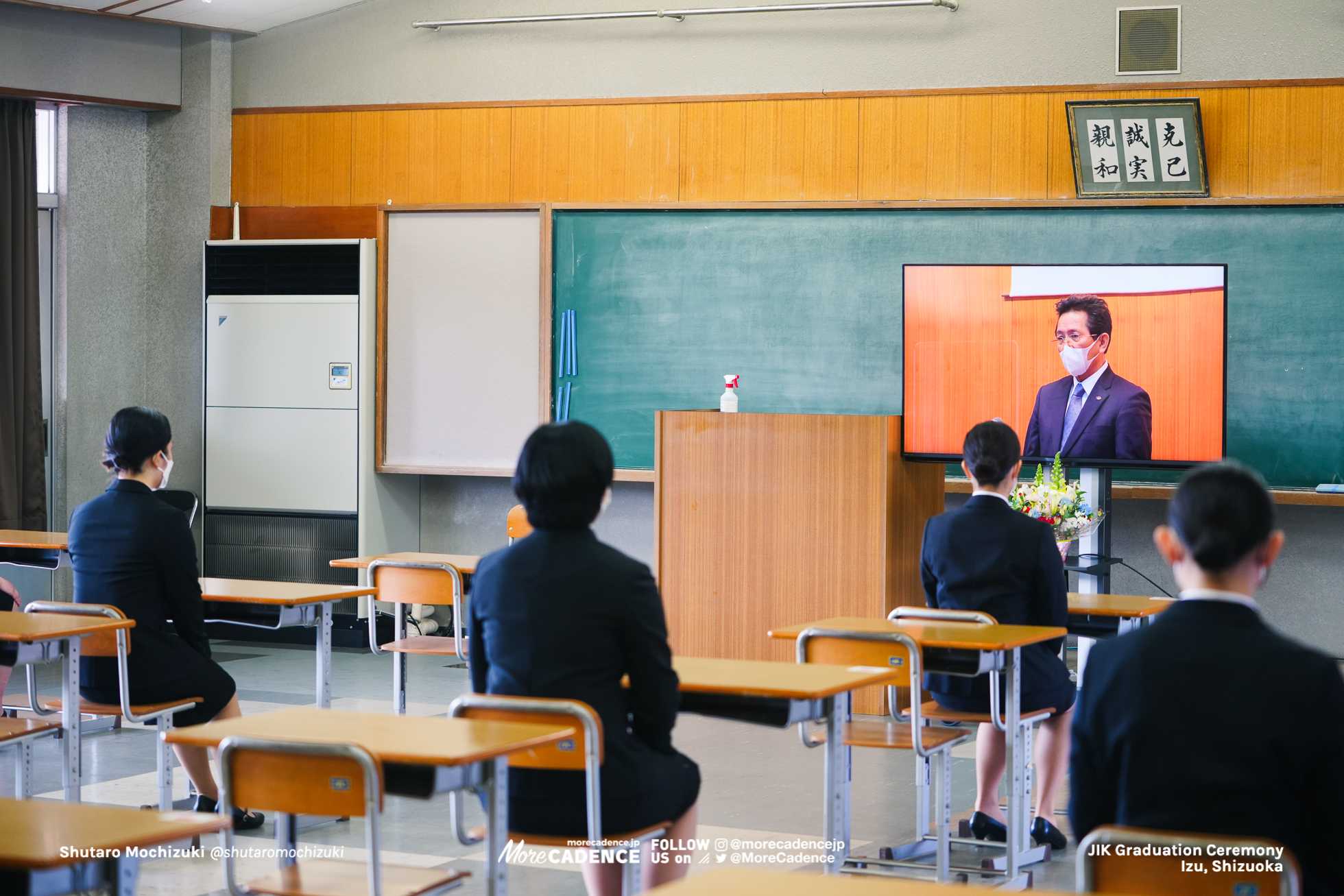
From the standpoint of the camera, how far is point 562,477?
9.41 feet

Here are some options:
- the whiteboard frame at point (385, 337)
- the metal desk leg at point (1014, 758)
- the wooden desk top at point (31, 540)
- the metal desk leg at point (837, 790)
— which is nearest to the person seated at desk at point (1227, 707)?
the metal desk leg at point (837, 790)

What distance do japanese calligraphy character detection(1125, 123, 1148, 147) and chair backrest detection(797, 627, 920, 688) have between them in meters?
4.19

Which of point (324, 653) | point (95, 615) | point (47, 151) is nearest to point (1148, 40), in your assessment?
point (324, 653)

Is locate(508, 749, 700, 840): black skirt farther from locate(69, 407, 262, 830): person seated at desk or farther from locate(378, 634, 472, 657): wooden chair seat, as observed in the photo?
locate(378, 634, 472, 657): wooden chair seat

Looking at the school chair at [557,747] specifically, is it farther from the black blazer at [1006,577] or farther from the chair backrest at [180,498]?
the chair backrest at [180,498]

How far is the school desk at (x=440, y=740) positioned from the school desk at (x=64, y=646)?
134 cm

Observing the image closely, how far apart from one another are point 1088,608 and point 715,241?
143 inches

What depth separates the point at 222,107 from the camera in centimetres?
884

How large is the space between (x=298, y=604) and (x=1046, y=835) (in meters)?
2.44

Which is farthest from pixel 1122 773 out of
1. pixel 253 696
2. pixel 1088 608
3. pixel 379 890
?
pixel 253 696

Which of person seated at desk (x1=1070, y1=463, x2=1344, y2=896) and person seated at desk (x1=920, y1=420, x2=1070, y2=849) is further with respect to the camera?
person seated at desk (x1=920, y1=420, x2=1070, y2=849)

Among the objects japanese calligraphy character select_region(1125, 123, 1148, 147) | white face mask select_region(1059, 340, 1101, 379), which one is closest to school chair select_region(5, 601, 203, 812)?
white face mask select_region(1059, 340, 1101, 379)

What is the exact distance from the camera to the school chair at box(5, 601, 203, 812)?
416cm

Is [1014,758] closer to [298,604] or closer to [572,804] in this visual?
[572,804]
